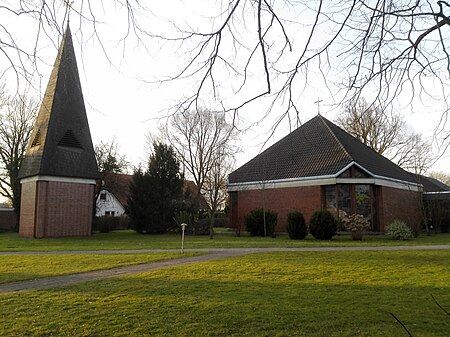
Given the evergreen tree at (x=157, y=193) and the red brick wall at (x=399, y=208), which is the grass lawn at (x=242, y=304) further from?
the evergreen tree at (x=157, y=193)

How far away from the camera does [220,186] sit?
28516 mm

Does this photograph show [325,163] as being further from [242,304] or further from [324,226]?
[242,304]

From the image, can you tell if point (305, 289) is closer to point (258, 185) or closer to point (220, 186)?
point (220, 186)

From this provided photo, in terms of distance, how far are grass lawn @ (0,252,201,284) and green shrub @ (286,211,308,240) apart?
→ 1074 cm

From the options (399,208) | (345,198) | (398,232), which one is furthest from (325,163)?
(398,232)

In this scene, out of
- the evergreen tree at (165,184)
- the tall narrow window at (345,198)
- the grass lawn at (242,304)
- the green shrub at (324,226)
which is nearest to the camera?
the grass lawn at (242,304)

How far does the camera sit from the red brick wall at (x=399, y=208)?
28984 mm

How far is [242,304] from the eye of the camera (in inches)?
272

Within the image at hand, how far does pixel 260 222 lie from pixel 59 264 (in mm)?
17167

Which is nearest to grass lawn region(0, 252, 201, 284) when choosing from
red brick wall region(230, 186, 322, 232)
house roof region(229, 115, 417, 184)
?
house roof region(229, 115, 417, 184)

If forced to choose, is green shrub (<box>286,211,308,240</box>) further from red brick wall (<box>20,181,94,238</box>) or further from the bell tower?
red brick wall (<box>20,181,94,238</box>)

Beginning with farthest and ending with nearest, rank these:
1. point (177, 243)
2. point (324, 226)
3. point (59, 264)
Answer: point (324, 226)
point (177, 243)
point (59, 264)

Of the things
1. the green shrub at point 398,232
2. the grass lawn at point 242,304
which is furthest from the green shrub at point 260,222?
the grass lawn at point 242,304

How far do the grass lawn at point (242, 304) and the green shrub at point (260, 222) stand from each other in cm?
1637
